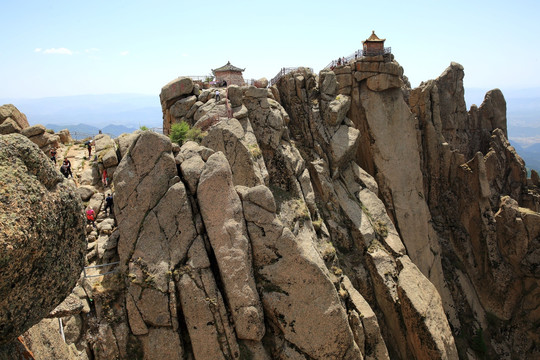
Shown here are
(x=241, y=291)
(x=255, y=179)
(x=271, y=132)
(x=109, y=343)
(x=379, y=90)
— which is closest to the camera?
(x=109, y=343)

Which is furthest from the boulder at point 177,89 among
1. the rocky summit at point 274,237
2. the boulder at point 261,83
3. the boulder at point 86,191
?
the boulder at point 86,191

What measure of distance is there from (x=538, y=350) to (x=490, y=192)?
17011 mm

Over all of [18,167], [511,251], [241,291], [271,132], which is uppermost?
[18,167]

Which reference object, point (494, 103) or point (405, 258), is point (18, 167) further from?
point (494, 103)

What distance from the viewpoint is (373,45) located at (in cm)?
3872

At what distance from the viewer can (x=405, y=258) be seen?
30.7m

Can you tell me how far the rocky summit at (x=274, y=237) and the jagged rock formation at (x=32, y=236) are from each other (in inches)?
1.3

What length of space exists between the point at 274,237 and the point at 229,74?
2002cm

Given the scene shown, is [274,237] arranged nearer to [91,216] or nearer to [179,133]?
[91,216]

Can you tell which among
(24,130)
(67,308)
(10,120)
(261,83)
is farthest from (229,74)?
(67,308)

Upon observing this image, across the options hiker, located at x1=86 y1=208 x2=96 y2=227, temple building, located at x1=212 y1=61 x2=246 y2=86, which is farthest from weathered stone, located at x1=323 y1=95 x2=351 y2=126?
hiker, located at x1=86 y1=208 x2=96 y2=227

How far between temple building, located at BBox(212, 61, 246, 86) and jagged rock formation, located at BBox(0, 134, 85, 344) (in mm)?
28048


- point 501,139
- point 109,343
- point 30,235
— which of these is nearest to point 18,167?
point 30,235

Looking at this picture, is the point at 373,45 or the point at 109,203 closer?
the point at 109,203
